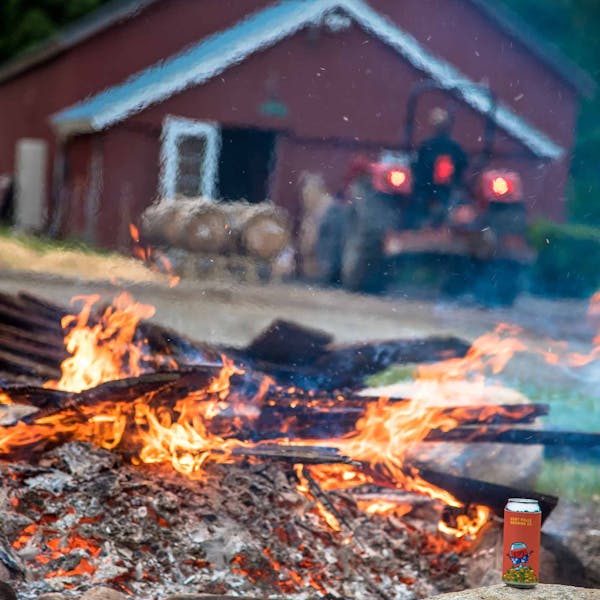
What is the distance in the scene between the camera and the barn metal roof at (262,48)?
15.7 m

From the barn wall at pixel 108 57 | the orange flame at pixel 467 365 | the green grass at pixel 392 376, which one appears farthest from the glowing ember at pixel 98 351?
the barn wall at pixel 108 57

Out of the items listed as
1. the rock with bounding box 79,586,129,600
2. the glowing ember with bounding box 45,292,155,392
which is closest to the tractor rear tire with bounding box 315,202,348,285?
the glowing ember with bounding box 45,292,155,392

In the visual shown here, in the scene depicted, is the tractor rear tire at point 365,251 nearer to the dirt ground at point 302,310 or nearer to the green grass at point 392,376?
the dirt ground at point 302,310

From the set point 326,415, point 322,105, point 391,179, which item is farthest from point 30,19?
point 326,415

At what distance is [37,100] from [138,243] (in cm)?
683

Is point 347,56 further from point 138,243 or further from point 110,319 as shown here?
point 110,319

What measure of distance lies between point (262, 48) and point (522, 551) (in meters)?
13.0

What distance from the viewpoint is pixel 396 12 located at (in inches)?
631

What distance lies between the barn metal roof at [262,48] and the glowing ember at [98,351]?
868 centimetres

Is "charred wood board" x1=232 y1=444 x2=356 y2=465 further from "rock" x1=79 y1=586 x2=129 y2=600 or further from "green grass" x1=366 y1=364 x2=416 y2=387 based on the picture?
"rock" x1=79 y1=586 x2=129 y2=600

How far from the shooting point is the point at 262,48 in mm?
17172

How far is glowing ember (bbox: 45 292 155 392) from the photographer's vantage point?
6934 mm

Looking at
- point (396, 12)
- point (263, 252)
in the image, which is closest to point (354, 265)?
point (263, 252)

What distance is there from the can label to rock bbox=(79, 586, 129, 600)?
4.78 feet
